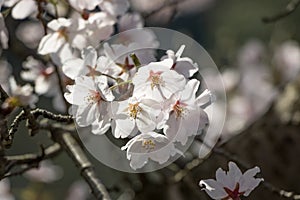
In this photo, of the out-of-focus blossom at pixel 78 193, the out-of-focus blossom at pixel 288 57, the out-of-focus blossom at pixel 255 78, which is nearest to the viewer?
the out-of-focus blossom at pixel 78 193

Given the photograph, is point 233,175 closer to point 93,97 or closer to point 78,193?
point 93,97

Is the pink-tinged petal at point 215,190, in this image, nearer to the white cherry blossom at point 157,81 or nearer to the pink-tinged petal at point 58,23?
the white cherry blossom at point 157,81

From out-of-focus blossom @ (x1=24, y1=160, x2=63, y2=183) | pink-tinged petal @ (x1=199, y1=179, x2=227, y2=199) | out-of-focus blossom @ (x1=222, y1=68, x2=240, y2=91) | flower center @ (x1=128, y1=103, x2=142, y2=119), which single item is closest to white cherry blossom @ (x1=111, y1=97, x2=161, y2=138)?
flower center @ (x1=128, y1=103, x2=142, y2=119)

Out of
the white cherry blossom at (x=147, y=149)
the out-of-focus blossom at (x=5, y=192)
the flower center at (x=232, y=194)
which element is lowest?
the out-of-focus blossom at (x=5, y=192)

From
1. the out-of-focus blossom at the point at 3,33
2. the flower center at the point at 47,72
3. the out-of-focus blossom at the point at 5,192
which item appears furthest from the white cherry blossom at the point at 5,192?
the out-of-focus blossom at the point at 3,33

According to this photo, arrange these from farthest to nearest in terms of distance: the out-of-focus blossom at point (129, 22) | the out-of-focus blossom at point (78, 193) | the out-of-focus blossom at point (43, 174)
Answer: the out-of-focus blossom at point (78, 193), the out-of-focus blossom at point (43, 174), the out-of-focus blossom at point (129, 22)

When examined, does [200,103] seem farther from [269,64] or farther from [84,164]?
[269,64]

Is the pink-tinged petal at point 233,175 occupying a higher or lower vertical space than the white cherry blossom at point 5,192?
higher
